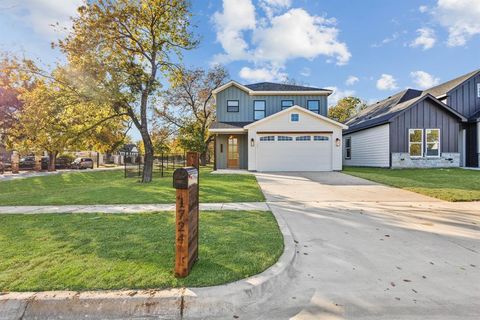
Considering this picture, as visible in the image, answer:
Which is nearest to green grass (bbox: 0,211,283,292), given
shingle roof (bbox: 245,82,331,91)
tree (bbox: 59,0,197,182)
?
tree (bbox: 59,0,197,182)

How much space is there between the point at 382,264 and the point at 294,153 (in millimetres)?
13719

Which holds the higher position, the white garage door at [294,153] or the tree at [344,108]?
the tree at [344,108]

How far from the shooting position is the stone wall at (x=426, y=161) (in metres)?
16.4

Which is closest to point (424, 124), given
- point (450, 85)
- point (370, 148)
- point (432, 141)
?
point (432, 141)

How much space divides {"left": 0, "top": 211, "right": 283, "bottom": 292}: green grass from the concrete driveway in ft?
1.76

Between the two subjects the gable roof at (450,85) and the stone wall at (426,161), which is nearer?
the stone wall at (426,161)

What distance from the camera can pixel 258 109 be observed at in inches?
763

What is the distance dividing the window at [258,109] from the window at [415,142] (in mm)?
10370

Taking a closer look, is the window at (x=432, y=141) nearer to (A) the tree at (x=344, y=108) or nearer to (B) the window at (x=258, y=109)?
(B) the window at (x=258, y=109)

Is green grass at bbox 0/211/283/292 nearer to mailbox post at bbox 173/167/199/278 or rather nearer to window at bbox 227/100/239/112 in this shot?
mailbox post at bbox 173/167/199/278

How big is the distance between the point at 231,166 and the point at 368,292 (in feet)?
53.4

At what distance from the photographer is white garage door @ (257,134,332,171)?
54.4ft

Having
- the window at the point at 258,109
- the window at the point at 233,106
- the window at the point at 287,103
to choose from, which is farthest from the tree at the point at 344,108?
the window at the point at 233,106

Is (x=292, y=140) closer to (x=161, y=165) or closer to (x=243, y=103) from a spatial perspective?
(x=243, y=103)
